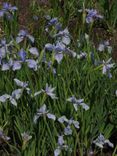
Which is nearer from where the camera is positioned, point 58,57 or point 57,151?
point 57,151

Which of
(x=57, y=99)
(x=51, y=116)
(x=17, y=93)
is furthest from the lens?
(x=57, y=99)

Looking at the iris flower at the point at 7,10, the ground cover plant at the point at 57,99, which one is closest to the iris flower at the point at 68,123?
the ground cover plant at the point at 57,99

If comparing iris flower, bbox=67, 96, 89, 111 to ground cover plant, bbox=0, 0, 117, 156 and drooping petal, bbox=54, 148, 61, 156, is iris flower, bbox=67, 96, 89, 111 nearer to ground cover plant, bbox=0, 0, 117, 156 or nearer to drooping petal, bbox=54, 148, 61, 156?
ground cover plant, bbox=0, 0, 117, 156

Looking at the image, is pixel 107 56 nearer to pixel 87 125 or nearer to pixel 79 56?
pixel 79 56

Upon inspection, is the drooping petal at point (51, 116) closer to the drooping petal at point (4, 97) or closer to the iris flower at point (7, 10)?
the drooping petal at point (4, 97)

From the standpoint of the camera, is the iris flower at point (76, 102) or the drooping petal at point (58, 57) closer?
the iris flower at point (76, 102)

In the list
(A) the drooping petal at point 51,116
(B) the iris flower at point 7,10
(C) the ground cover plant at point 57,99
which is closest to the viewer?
(A) the drooping petal at point 51,116

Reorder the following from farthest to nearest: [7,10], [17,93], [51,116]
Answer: [7,10]
[17,93]
[51,116]

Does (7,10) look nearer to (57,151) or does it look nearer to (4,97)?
(4,97)

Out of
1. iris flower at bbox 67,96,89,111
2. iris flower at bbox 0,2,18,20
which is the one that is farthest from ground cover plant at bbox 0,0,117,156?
iris flower at bbox 0,2,18,20

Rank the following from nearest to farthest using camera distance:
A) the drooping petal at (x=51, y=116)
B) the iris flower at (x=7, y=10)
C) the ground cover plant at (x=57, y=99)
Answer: the drooping petal at (x=51, y=116), the ground cover plant at (x=57, y=99), the iris flower at (x=7, y=10)

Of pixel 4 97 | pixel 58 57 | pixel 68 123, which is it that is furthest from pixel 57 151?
pixel 58 57
